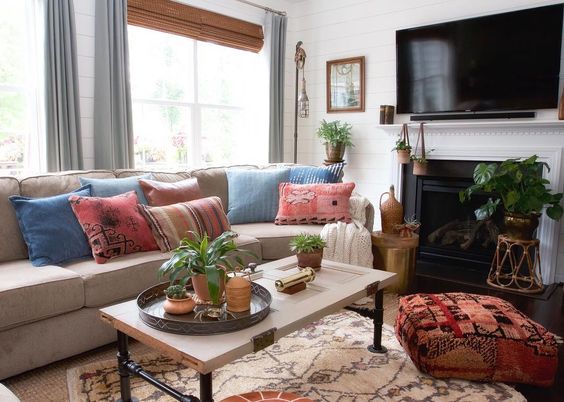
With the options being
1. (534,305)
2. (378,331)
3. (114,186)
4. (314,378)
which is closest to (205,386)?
(314,378)

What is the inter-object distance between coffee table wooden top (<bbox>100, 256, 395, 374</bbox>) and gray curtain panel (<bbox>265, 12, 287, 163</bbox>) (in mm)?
2522

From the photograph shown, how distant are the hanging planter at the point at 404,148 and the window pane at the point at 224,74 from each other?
1673 millimetres

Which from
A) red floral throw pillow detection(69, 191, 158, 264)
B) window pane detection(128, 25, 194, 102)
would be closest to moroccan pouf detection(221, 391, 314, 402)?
red floral throw pillow detection(69, 191, 158, 264)

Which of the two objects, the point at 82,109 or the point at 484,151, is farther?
the point at 484,151

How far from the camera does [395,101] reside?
423 centimetres

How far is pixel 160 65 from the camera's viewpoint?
13.0 feet

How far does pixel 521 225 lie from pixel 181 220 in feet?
7.78

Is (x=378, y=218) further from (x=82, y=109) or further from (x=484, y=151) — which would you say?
(x=82, y=109)

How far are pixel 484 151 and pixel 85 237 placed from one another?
3049 millimetres

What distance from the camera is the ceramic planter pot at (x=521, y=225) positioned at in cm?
323

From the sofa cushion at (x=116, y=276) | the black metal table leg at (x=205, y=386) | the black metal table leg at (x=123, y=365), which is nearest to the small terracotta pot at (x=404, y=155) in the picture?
the sofa cushion at (x=116, y=276)

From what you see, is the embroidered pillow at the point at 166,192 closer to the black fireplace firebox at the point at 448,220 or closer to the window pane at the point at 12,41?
Answer: the window pane at the point at 12,41

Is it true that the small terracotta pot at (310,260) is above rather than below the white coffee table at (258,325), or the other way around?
above

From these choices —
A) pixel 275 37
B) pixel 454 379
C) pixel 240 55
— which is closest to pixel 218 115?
pixel 240 55
